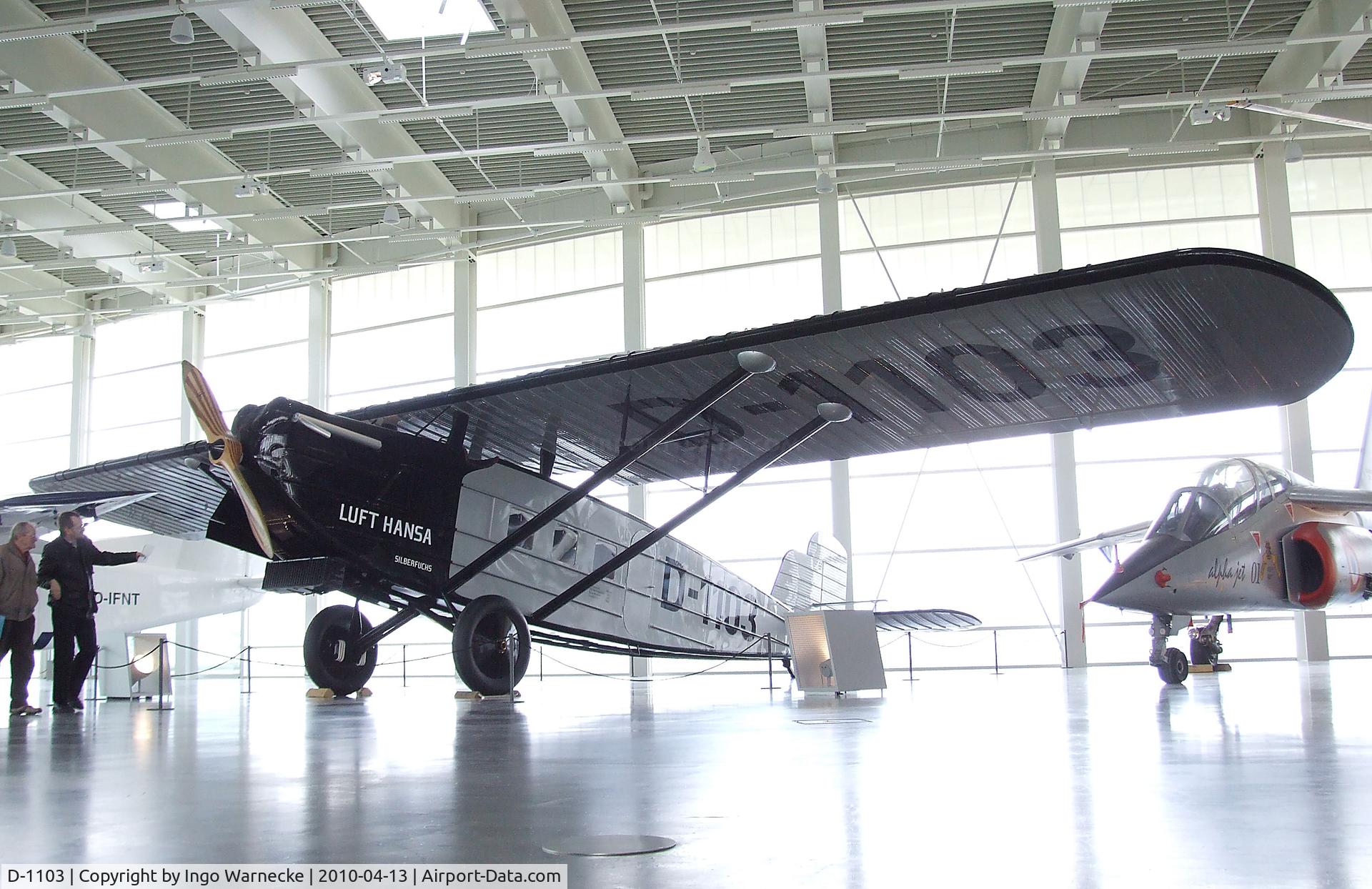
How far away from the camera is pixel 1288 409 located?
63.5 ft

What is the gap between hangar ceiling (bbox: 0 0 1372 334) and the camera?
1534 centimetres

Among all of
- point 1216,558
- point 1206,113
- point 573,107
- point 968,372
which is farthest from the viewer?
point 573,107

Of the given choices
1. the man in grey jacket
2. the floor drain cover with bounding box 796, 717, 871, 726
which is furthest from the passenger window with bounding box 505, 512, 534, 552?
the man in grey jacket

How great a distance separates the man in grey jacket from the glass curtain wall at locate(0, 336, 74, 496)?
2238 cm

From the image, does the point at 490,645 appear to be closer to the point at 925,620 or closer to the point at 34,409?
the point at 925,620

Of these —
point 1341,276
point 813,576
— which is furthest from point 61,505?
point 1341,276

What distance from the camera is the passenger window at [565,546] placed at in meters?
11.0

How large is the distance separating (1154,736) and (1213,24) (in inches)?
621

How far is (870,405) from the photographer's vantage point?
366 inches

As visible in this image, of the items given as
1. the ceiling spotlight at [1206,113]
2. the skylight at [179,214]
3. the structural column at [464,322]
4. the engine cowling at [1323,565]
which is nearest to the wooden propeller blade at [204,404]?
the engine cowling at [1323,565]

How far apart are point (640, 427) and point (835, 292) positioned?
455 inches

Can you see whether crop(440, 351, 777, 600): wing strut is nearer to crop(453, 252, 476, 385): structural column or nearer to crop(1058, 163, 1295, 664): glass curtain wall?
crop(1058, 163, 1295, 664): glass curtain wall

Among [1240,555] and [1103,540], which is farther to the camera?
[1103,540]

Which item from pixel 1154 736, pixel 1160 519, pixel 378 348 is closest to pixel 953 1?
pixel 1160 519
